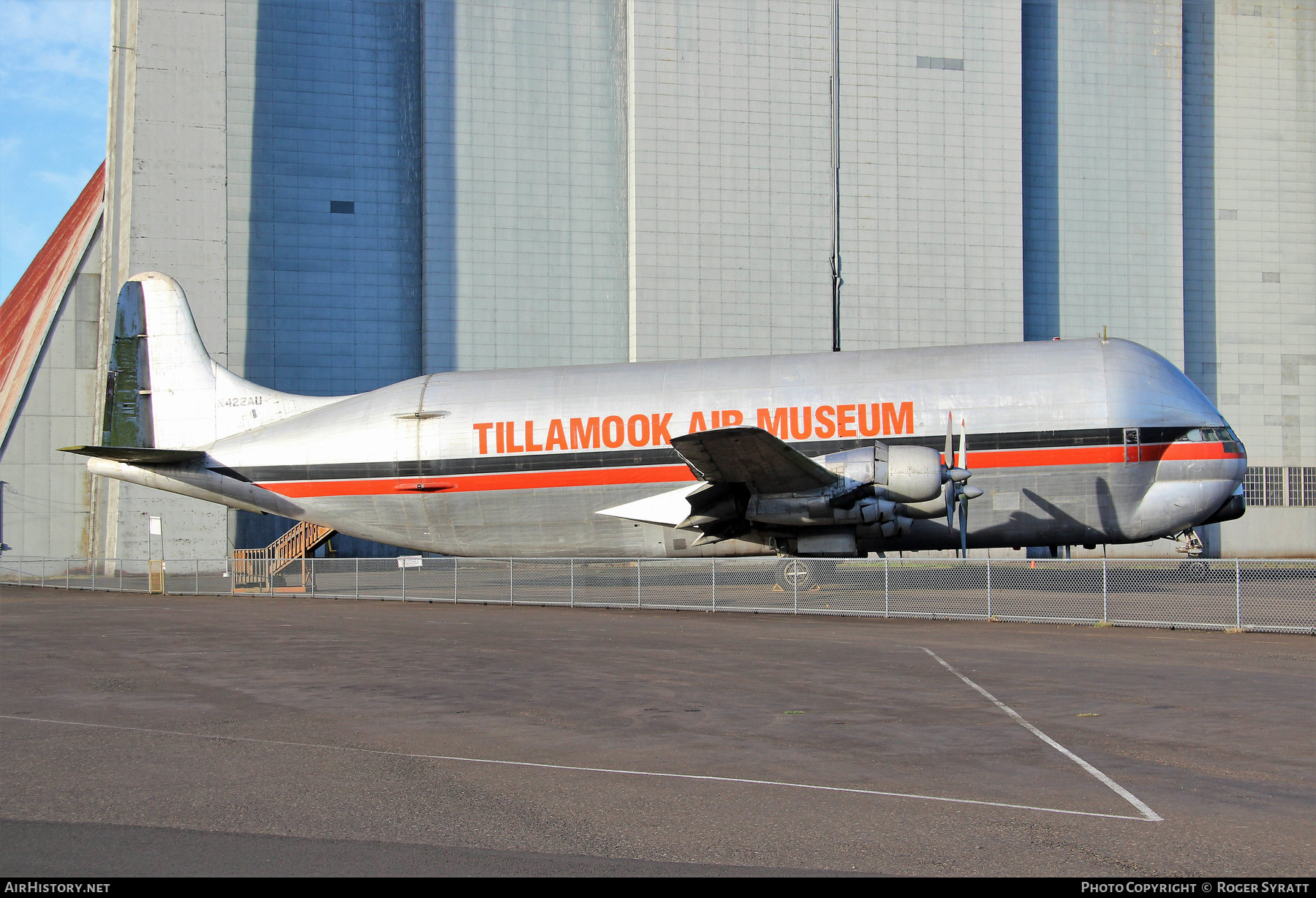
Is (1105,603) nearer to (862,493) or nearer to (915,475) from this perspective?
(915,475)

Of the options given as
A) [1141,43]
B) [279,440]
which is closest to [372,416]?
[279,440]

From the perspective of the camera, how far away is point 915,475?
80.0ft

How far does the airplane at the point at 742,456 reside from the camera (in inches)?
1022

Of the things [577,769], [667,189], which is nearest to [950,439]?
[577,769]

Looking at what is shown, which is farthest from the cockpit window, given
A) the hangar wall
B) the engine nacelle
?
the hangar wall

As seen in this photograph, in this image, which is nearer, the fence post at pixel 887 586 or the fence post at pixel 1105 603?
the fence post at pixel 1105 603

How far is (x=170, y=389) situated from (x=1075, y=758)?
29.9m

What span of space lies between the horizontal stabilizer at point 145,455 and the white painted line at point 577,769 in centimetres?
1956

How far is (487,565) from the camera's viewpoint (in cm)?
2867

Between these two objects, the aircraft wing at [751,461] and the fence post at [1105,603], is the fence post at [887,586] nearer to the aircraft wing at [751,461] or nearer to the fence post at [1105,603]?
the aircraft wing at [751,461]

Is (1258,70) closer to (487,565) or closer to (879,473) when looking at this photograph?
(879,473)

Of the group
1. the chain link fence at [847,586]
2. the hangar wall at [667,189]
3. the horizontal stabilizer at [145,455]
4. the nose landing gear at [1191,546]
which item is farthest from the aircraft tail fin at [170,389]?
the nose landing gear at [1191,546]

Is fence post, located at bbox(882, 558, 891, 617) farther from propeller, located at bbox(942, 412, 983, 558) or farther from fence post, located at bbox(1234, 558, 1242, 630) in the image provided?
fence post, located at bbox(1234, 558, 1242, 630)

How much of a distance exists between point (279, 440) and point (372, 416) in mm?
3020
